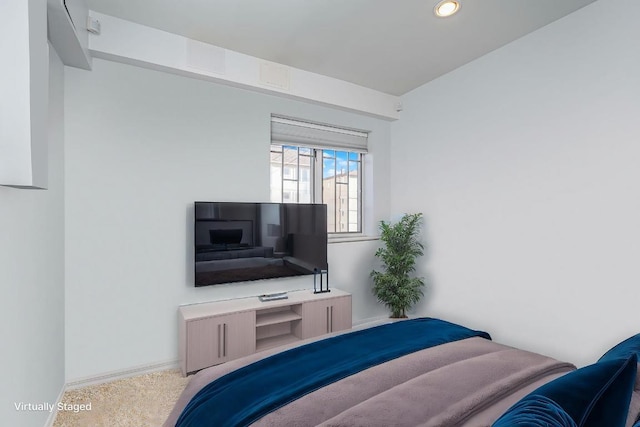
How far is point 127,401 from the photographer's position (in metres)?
2.08

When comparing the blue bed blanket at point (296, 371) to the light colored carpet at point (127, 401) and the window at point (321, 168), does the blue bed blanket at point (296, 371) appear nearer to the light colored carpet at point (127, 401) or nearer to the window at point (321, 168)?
the light colored carpet at point (127, 401)

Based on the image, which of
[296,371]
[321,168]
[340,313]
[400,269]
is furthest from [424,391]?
[321,168]

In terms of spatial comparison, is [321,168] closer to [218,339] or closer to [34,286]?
Answer: [218,339]

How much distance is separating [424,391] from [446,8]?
7.81 feet

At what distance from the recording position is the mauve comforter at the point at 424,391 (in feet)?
3.59

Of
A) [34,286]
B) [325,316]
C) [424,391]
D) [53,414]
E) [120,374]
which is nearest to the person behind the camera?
[424,391]

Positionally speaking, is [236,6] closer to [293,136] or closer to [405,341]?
[293,136]

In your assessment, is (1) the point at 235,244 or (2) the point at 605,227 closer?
(2) the point at 605,227

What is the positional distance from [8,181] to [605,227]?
314 centimetres

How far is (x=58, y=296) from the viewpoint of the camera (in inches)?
80.8

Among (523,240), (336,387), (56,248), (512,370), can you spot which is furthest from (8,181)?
(523,240)

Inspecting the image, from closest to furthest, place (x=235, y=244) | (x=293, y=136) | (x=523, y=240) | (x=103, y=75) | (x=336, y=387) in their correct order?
1. (x=336, y=387)
2. (x=103, y=75)
3. (x=523, y=240)
4. (x=235, y=244)
5. (x=293, y=136)

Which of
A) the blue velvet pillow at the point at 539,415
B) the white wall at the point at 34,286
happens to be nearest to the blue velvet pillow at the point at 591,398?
the blue velvet pillow at the point at 539,415

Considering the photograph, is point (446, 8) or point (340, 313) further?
point (340, 313)
